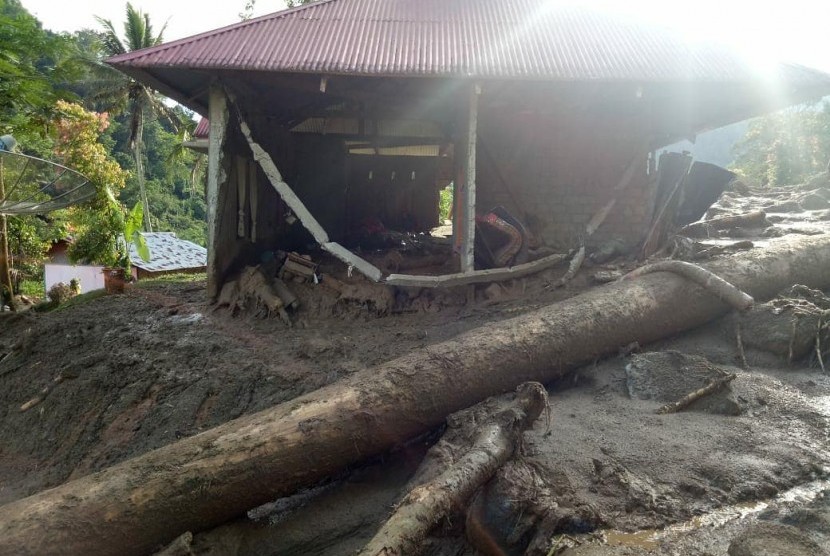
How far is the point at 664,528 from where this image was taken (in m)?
2.35

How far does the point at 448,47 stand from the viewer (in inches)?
264

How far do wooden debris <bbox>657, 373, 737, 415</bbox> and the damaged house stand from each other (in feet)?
10.9

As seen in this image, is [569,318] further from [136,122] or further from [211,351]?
[136,122]

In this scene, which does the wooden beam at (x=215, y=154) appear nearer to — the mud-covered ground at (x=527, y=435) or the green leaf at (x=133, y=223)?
the mud-covered ground at (x=527, y=435)

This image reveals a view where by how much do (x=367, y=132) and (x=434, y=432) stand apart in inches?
288

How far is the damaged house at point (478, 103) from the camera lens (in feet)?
20.9

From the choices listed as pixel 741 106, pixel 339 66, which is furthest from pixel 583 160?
pixel 339 66

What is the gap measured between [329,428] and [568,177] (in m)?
5.66

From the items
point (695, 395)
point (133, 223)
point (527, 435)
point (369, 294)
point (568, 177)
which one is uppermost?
point (568, 177)

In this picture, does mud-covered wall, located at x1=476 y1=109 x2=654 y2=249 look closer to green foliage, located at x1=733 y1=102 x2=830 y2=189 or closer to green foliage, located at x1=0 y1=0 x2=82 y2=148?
green foliage, located at x1=0 y1=0 x2=82 y2=148

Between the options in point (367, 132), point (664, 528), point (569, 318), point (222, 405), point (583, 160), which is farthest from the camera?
point (367, 132)

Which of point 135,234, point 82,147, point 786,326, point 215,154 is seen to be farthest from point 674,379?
point 82,147

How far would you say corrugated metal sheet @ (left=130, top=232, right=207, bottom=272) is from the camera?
55.6 feet

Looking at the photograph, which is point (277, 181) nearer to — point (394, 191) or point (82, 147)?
point (394, 191)
